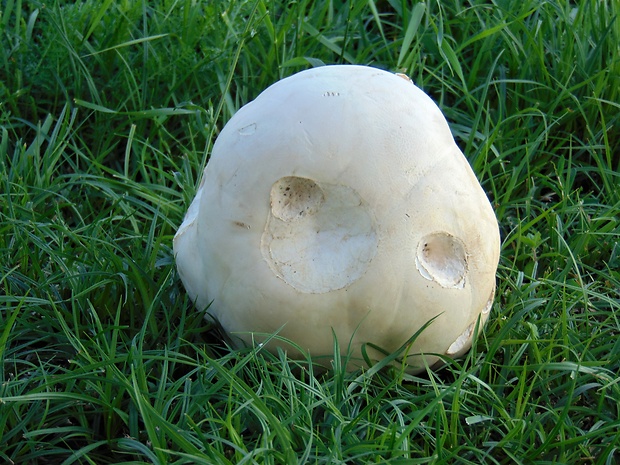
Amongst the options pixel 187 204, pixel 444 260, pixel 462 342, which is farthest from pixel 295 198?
pixel 187 204

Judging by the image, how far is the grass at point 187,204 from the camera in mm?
1742

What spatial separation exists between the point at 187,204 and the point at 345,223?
72cm

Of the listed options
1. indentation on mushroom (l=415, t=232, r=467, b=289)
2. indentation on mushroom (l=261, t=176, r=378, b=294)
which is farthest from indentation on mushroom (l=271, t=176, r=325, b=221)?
indentation on mushroom (l=415, t=232, r=467, b=289)

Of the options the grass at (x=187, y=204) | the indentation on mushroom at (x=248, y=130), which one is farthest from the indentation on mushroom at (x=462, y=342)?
the indentation on mushroom at (x=248, y=130)

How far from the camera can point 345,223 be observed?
181cm

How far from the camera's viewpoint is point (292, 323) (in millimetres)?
1795

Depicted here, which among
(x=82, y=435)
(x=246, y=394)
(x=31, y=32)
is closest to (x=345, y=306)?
(x=246, y=394)

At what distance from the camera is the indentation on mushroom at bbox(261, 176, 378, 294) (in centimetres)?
178

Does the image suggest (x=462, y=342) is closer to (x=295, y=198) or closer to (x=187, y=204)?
(x=295, y=198)

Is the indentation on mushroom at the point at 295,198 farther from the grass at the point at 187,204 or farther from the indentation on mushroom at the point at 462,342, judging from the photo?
the indentation on mushroom at the point at 462,342

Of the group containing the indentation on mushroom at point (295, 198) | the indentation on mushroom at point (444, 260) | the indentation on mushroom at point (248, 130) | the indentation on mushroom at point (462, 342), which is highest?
the indentation on mushroom at point (248, 130)

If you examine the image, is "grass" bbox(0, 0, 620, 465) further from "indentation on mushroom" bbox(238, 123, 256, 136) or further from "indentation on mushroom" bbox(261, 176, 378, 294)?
"indentation on mushroom" bbox(238, 123, 256, 136)

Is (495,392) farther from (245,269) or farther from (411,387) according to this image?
(245,269)

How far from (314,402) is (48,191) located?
3.35ft
